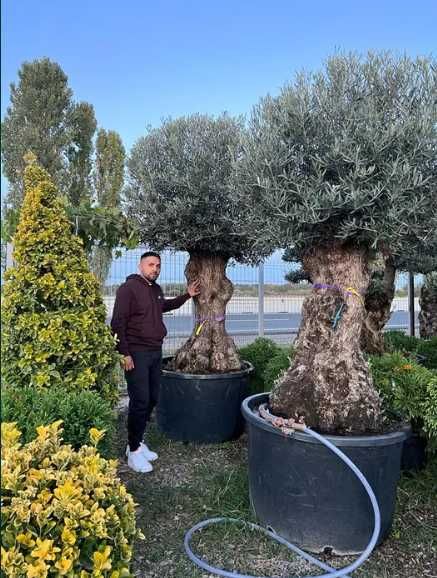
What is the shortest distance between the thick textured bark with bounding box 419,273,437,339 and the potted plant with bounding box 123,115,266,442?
198 inches

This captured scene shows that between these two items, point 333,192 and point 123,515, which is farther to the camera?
point 333,192

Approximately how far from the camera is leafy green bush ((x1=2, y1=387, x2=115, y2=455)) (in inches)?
102

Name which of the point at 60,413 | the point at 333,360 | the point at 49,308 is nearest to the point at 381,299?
the point at 333,360

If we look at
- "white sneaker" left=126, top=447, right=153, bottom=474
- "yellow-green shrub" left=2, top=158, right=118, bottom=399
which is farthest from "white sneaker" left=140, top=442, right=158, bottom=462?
"yellow-green shrub" left=2, top=158, right=118, bottom=399

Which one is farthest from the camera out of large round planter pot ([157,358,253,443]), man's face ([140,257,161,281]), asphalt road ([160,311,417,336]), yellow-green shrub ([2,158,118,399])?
asphalt road ([160,311,417,336])

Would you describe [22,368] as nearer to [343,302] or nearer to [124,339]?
[124,339]

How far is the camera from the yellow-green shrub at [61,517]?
178 centimetres

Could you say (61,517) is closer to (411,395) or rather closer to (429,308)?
(411,395)

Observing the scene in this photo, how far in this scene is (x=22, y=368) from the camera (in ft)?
9.94

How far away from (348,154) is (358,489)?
79.2 inches

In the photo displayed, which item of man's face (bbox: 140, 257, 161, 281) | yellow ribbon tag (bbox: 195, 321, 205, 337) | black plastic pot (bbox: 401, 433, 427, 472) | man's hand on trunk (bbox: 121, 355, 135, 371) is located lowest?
black plastic pot (bbox: 401, 433, 427, 472)

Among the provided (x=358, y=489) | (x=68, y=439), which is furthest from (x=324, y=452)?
(x=68, y=439)

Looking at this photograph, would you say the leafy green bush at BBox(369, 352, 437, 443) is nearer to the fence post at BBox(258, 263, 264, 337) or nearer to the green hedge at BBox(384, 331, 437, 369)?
the green hedge at BBox(384, 331, 437, 369)

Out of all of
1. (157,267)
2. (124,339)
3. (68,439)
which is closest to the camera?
(68,439)
